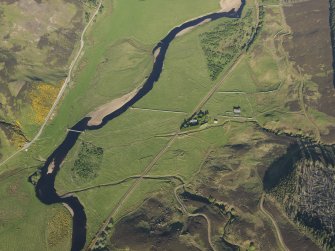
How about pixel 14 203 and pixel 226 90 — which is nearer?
pixel 14 203

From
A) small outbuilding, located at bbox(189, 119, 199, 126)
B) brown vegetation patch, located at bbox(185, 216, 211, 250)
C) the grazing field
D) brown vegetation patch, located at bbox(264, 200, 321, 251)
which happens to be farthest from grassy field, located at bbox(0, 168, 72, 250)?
brown vegetation patch, located at bbox(264, 200, 321, 251)

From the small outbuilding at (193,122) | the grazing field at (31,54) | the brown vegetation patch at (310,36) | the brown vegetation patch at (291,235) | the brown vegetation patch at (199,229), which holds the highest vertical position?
the grazing field at (31,54)

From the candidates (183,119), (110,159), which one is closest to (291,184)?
(183,119)

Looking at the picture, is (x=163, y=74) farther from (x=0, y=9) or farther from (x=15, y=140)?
(x=0, y=9)

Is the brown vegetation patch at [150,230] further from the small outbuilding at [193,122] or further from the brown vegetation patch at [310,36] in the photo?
the brown vegetation patch at [310,36]

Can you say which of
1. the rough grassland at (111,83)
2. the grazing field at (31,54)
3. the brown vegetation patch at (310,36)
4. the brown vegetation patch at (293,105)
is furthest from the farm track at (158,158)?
the grazing field at (31,54)

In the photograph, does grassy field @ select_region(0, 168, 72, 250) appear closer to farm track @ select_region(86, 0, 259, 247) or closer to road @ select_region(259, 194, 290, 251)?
farm track @ select_region(86, 0, 259, 247)

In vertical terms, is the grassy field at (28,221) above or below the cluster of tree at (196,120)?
below

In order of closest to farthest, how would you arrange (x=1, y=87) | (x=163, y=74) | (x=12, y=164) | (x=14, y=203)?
(x=14, y=203) < (x=12, y=164) < (x=1, y=87) < (x=163, y=74)

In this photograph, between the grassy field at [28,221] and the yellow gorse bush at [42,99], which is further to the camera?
the yellow gorse bush at [42,99]

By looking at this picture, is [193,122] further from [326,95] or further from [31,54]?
[31,54]

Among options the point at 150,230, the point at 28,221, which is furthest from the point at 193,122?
the point at 28,221
